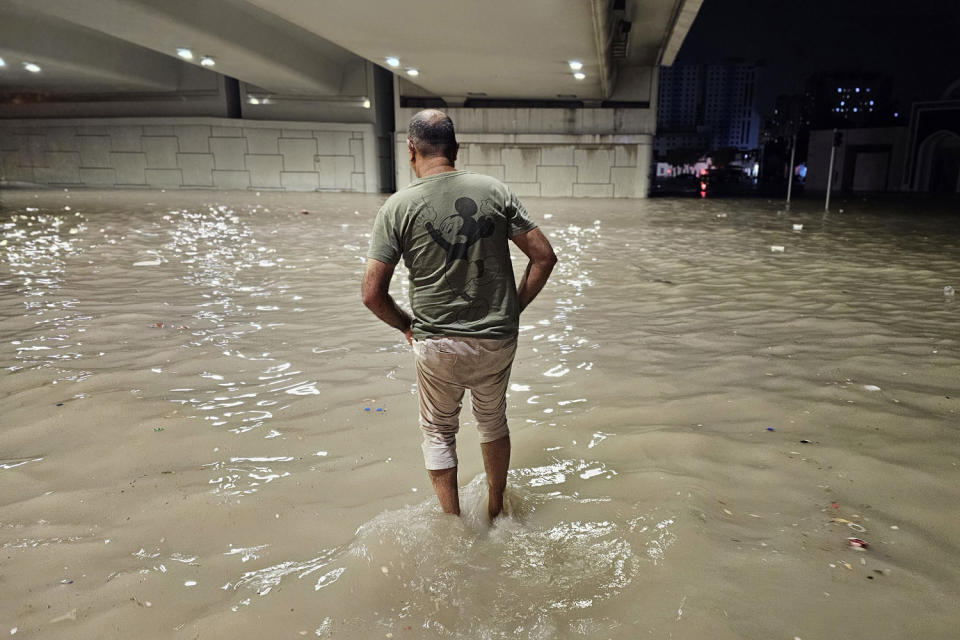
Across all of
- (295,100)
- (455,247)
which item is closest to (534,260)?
(455,247)

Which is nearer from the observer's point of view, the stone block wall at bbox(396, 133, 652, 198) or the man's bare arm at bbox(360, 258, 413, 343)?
the man's bare arm at bbox(360, 258, 413, 343)

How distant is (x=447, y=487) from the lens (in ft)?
8.50

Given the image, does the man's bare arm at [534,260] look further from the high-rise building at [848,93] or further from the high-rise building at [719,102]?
the high-rise building at [719,102]

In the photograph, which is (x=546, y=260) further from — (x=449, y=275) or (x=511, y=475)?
(x=511, y=475)

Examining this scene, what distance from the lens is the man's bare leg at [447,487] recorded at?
257 centimetres

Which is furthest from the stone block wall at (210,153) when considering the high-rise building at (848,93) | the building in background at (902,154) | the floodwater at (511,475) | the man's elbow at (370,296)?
the high-rise building at (848,93)

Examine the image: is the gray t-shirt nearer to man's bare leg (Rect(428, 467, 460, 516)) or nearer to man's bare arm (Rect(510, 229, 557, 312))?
man's bare arm (Rect(510, 229, 557, 312))

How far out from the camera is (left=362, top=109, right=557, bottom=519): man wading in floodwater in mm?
2303

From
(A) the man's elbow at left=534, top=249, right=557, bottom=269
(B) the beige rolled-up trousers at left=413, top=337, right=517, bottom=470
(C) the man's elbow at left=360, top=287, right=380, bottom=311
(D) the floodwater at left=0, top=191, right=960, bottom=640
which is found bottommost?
(D) the floodwater at left=0, top=191, right=960, bottom=640

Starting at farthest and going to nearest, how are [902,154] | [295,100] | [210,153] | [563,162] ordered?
[902,154] < [210,153] < [295,100] < [563,162]

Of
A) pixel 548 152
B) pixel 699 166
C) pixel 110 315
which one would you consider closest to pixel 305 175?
pixel 548 152

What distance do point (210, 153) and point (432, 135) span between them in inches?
1188

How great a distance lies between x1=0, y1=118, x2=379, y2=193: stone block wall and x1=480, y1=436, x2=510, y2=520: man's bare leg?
90.3 ft

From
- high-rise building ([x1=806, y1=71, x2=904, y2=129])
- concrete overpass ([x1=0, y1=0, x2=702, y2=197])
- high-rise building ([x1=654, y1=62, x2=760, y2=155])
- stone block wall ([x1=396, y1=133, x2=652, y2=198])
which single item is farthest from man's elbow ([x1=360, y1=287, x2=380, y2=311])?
high-rise building ([x1=654, y1=62, x2=760, y2=155])
